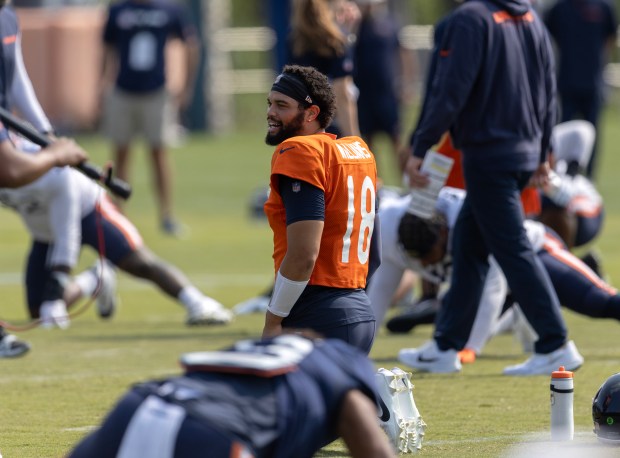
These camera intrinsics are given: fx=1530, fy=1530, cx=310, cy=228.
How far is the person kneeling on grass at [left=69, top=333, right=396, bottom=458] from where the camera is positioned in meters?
4.04

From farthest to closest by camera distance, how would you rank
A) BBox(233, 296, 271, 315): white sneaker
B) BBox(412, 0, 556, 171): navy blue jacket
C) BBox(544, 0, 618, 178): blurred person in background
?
BBox(544, 0, 618, 178): blurred person in background < BBox(233, 296, 271, 315): white sneaker < BBox(412, 0, 556, 171): navy blue jacket

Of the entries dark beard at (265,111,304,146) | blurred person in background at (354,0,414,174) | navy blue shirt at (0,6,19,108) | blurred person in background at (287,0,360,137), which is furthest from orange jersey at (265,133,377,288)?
blurred person in background at (354,0,414,174)

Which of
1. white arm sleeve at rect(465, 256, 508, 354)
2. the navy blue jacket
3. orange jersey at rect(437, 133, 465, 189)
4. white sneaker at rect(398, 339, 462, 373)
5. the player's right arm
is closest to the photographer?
the player's right arm

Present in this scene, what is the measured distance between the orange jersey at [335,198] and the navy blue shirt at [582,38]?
1182cm

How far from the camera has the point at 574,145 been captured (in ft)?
38.9

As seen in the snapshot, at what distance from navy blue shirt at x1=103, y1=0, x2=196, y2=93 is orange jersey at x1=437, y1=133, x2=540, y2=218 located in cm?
829

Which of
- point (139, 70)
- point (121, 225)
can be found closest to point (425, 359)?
point (121, 225)

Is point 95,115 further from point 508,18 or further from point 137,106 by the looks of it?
point 508,18

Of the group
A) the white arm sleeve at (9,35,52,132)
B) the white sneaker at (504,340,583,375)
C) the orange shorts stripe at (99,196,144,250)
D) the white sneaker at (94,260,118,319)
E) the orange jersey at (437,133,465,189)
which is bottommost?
the white sneaker at (94,260,118,319)

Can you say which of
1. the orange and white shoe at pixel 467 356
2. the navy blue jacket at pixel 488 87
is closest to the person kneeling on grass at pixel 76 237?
the orange and white shoe at pixel 467 356

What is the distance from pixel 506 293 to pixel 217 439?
17.4ft

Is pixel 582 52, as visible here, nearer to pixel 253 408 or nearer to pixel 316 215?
pixel 316 215

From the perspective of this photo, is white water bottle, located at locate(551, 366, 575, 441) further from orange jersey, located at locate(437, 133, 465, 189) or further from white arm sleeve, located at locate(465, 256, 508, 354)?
orange jersey, located at locate(437, 133, 465, 189)

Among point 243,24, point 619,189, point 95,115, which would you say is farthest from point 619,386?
point 243,24
